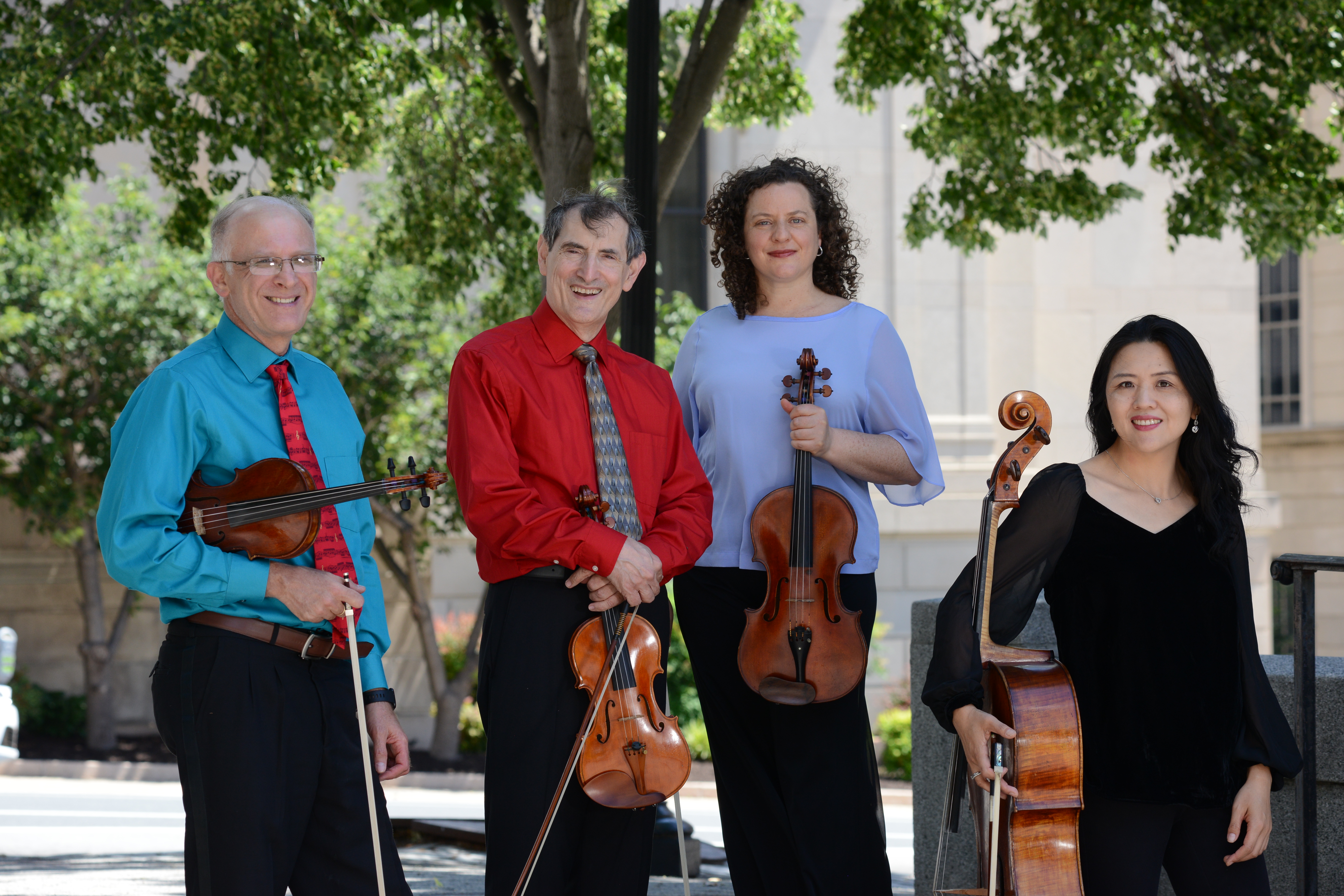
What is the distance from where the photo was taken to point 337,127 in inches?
311

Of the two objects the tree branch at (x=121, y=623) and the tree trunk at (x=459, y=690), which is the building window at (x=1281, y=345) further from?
the tree branch at (x=121, y=623)

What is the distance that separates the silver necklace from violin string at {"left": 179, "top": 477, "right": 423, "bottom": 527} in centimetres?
160

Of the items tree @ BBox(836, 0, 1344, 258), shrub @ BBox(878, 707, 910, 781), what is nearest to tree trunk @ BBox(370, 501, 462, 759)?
shrub @ BBox(878, 707, 910, 781)

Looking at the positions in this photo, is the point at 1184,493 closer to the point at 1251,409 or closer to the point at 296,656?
the point at 296,656

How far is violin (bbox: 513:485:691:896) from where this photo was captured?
279cm

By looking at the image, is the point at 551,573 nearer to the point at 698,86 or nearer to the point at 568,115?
the point at 568,115

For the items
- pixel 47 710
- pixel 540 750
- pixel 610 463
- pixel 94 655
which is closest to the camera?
pixel 540 750

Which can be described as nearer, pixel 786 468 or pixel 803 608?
pixel 803 608

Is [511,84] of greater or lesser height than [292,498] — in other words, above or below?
above

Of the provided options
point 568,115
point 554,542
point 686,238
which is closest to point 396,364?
point 686,238

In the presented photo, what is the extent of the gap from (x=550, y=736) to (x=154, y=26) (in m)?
5.22

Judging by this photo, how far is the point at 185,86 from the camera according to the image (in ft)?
23.9

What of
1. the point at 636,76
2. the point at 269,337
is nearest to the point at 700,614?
the point at 269,337

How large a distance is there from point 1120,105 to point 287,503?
22.8ft
